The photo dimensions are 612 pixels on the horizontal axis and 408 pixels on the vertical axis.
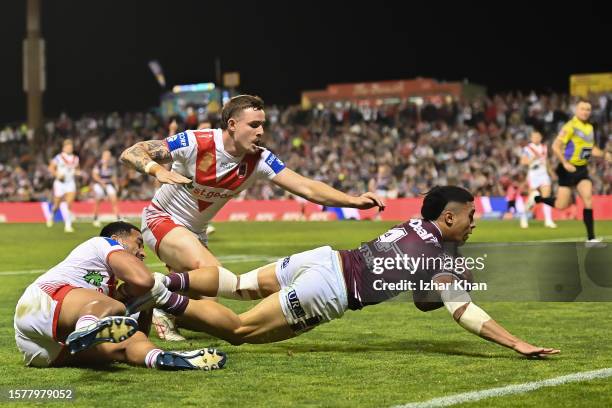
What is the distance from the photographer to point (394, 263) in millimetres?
6332

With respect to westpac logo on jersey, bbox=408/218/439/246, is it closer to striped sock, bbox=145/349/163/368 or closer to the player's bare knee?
striped sock, bbox=145/349/163/368

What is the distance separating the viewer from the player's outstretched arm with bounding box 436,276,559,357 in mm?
6129

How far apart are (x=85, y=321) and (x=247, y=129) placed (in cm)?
237

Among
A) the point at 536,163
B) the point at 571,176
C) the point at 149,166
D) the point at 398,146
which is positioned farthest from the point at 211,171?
the point at 398,146

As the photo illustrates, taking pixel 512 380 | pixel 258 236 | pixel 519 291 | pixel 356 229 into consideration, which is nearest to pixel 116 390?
pixel 512 380

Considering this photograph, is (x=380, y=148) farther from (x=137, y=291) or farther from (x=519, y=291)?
(x=137, y=291)

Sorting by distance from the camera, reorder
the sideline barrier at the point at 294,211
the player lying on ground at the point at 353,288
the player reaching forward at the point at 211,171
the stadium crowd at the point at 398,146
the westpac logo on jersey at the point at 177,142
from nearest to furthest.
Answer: the player lying on ground at the point at 353,288
the player reaching forward at the point at 211,171
the westpac logo on jersey at the point at 177,142
the sideline barrier at the point at 294,211
the stadium crowd at the point at 398,146

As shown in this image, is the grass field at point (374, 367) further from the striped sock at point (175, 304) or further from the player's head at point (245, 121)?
the player's head at point (245, 121)

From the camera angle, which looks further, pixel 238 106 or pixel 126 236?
pixel 238 106

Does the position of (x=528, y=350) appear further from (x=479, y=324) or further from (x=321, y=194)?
(x=321, y=194)

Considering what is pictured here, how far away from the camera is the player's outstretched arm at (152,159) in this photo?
6.56 meters

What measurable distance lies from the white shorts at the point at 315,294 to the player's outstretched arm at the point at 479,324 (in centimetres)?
68

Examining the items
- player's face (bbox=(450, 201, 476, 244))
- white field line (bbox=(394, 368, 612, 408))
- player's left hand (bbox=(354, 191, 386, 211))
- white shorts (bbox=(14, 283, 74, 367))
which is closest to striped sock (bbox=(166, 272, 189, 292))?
white shorts (bbox=(14, 283, 74, 367))

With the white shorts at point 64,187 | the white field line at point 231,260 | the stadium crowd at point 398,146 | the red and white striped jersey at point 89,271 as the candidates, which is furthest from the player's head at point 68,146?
the red and white striped jersey at point 89,271
